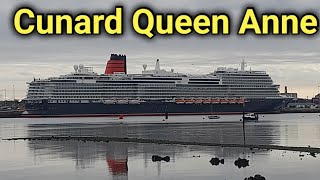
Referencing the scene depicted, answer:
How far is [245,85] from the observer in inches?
6142

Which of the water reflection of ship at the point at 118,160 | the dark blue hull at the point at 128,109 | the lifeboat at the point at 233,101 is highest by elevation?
the lifeboat at the point at 233,101

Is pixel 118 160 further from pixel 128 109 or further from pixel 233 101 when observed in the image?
pixel 233 101

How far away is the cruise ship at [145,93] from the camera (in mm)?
138875

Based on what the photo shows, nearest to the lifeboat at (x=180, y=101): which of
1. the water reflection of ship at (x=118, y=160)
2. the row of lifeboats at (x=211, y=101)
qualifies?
the row of lifeboats at (x=211, y=101)

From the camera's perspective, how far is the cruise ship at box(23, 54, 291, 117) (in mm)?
138875

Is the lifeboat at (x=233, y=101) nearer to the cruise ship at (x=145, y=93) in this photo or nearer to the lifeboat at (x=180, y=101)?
the cruise ship at (x=145, y=93)

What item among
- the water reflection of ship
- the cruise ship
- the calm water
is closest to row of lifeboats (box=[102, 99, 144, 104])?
the cruise ship

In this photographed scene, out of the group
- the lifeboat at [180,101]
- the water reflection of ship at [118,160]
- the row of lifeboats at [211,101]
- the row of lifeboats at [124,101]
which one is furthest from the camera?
the row of lifeboats at [211,101]

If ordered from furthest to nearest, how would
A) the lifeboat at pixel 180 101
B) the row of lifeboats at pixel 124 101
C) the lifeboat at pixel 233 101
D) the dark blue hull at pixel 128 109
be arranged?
the lifeboat at pixel 233 101 → the lifeboat at pixel 180 101 → the row of lifeboats at pixel 124 101 → the dark blue hull at pixel 128 109

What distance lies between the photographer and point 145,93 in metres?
143

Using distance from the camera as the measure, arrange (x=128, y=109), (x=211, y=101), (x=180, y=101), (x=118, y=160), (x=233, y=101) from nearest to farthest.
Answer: (x=118, y=160)
(x=128, y=109)
(x=180, y=101)
(x=211, y=101)
(x=233, y=101)

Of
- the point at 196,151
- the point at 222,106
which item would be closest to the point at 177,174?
the point at 196,151

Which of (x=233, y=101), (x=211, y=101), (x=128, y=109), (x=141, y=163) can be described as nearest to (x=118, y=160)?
(x=141, y=163)

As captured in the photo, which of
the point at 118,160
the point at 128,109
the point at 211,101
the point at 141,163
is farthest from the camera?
the point at 211,101
